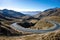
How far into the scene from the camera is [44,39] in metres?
33.5

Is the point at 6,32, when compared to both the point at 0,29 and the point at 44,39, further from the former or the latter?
the point at 44,39

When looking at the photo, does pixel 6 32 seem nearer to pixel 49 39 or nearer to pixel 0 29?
pixel 0 29

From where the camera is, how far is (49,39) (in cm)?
3247

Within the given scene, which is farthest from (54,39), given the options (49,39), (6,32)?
(6,32)

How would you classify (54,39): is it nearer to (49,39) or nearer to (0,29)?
(49,39)

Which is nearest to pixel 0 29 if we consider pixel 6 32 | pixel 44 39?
pixel 6 32

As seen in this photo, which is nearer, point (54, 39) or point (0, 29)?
point (54, 39)

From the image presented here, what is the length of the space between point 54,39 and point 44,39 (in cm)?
329

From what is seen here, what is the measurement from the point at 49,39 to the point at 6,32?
34.0m

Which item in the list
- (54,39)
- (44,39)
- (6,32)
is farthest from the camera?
(6,32)

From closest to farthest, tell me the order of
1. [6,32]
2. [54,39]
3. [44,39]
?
[54,39], [44,39], [6,32]

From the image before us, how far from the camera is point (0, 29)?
62844 millimetres

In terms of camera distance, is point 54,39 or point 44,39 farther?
point 44,39

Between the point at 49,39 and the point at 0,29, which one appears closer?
the point at 49,39
